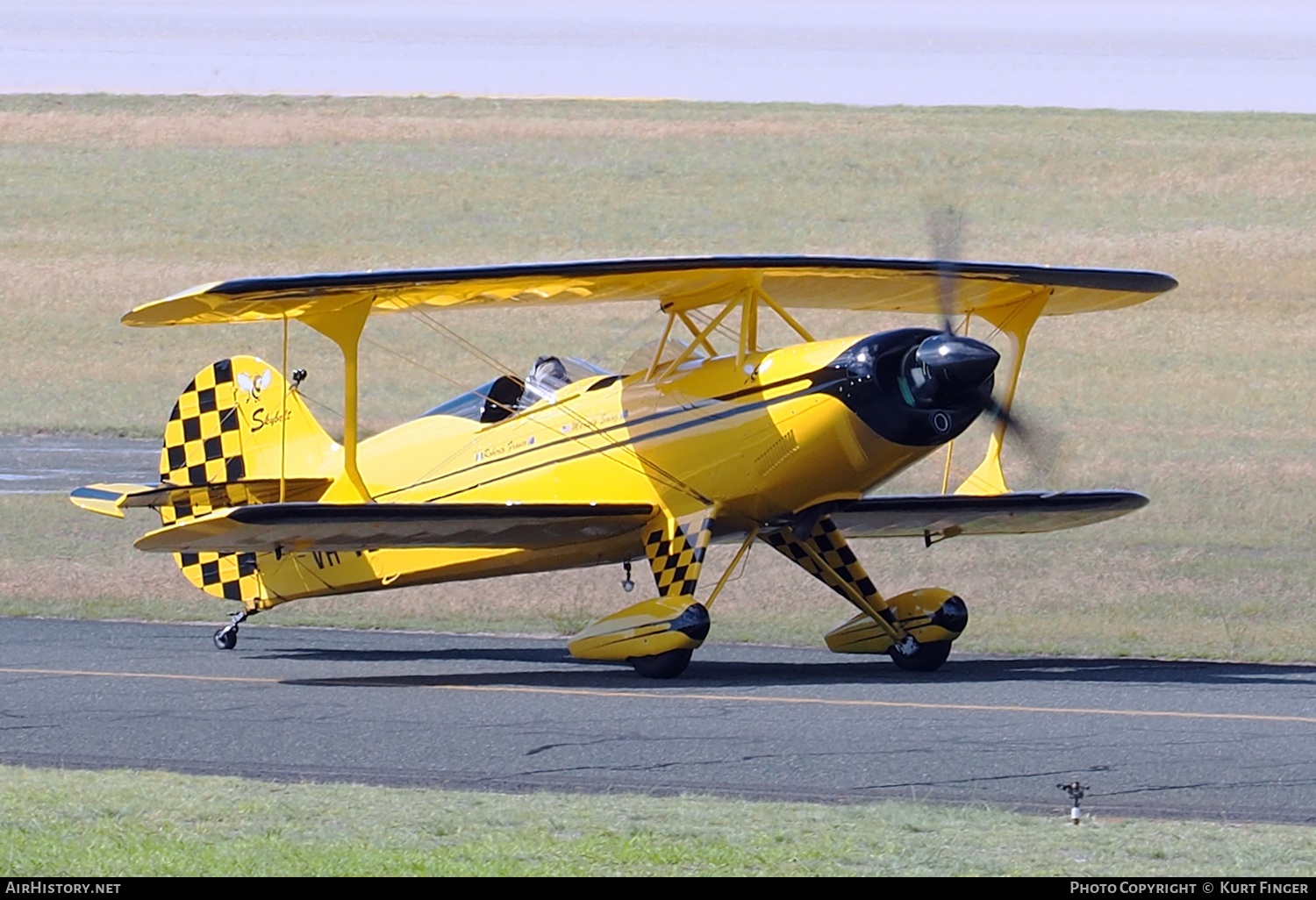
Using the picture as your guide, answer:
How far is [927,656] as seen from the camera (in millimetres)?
14633

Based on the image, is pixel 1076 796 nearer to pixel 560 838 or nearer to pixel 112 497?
pixel 560 838

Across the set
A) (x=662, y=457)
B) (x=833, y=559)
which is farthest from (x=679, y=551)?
(x=833, y=559)

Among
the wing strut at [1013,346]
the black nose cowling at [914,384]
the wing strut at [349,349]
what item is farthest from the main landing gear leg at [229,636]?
the wing strut at [1013,346]

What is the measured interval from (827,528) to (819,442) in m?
1.47

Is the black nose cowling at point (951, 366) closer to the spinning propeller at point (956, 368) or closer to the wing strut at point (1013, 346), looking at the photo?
the spinning propeller at point (956, 368)

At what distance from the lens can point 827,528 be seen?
14.9 metres

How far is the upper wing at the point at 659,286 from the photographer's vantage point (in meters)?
13.3

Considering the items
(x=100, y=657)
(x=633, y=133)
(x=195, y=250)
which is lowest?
(x=100, y=657)

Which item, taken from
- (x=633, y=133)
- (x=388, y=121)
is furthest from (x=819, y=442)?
(x=388, y=121)

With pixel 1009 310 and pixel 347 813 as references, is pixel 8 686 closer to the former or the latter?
pixel 347 813

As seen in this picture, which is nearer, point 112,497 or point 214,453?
point 112,497

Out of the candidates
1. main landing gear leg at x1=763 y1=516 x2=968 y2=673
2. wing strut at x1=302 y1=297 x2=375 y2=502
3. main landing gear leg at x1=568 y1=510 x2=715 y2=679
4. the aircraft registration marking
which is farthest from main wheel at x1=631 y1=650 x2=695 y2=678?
wing strut at x1=302 y1=297 x2=375 y2=502

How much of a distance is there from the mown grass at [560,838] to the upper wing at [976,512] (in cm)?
645

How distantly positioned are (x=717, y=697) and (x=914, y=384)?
2589 millimetres
